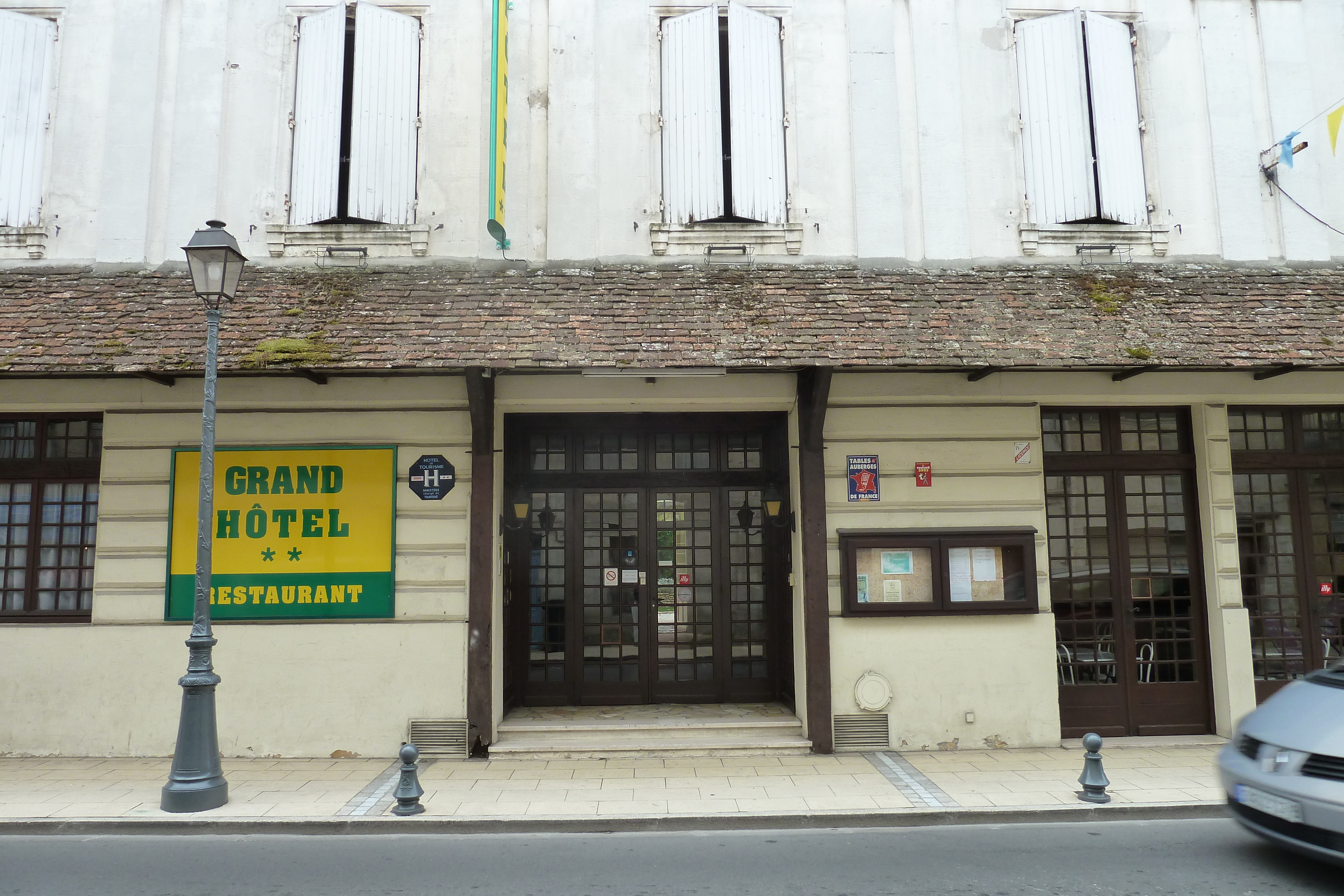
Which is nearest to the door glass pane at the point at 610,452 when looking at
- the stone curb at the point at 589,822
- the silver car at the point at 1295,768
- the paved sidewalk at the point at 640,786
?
the paved sidewalk at the point at 640,786

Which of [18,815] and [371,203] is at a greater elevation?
[371,203]

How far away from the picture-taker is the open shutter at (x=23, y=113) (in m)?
9.05

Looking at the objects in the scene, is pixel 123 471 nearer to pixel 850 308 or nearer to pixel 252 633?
pixel 252 633

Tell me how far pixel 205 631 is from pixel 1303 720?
307 inches

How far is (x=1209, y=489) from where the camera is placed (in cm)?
896

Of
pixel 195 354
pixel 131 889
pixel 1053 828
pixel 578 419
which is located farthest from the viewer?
pixel 578 419

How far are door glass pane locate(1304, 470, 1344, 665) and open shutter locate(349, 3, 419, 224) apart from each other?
1040cm

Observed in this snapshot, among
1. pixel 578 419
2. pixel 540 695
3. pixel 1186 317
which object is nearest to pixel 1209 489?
pixel 1186 317

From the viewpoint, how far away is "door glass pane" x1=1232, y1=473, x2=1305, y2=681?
9094 mm

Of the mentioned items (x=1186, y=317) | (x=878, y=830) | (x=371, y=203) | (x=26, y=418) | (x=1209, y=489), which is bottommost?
(x=878, y=830)

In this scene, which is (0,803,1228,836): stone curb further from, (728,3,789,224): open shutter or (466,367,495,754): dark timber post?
(728,3,789,224): open shutter

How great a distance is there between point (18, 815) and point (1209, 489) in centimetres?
1130

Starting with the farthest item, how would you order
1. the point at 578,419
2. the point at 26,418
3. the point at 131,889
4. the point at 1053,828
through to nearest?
1. the point at 578,419
2. the point at 26,418
3. the point at 1053,828
4. the point at 131,889

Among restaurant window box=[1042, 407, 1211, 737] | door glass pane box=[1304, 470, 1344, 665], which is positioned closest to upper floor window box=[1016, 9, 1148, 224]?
restaurant window box=[1042, 407, 1211, 737]
